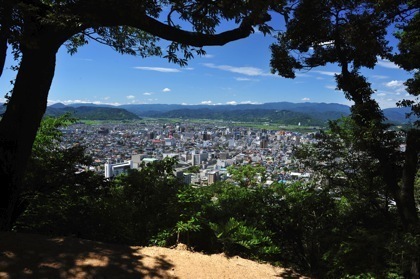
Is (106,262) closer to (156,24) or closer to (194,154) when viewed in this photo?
(156,24)

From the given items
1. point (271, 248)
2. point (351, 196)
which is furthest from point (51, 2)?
point (351, 196)

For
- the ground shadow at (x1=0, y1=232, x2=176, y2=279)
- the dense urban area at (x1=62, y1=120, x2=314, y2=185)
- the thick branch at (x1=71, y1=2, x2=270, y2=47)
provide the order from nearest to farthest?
the ground shadow at (x1=0, y1=232, x2=176, y2=279)
the thick branch at (x1=71, y1=2, x2=270, y2=47)
the dense urban area at (x1=62, y1=120, x2=314, y2=185)

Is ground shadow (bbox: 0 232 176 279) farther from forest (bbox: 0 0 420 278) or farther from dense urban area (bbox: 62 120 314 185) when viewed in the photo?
dense urban area (bbox: 62 120 314 185)

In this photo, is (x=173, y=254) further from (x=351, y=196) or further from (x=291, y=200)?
(x=351, y=196)

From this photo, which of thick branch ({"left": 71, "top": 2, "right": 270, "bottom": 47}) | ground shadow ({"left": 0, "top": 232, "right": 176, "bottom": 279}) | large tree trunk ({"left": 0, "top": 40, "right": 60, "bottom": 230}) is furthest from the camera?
large tree trunk ({"left": 0, "top": 40, "right": 60, "bottom": 230})

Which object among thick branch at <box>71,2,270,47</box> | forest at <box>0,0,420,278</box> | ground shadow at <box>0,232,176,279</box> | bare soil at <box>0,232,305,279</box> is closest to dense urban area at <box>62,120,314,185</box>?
forest at <box>0,0,420,278</box>

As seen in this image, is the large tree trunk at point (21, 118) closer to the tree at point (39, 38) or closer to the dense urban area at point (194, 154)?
the tree at point (39, 38)
